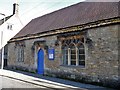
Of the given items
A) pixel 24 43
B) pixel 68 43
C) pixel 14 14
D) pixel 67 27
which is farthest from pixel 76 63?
pixel 14 14

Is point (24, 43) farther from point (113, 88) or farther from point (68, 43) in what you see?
point (113, 88)

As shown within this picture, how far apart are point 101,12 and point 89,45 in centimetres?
277

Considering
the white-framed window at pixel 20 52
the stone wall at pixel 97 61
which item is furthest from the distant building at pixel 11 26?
the stone wall at pixel 97 61

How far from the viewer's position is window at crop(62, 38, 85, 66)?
1270 cm

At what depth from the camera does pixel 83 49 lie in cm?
1256

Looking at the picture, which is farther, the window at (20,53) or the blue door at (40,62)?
the window at (20,53)

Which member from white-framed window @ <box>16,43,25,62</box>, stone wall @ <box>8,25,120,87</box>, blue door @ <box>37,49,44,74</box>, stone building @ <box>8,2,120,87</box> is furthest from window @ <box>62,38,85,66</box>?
white-framed window @ <box>16,43,25,62</box>

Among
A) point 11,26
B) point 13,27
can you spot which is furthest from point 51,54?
point 11,26

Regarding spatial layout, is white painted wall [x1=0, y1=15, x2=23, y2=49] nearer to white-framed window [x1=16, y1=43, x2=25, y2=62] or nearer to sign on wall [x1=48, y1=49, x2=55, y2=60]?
white-framed window [x1=16, y1=43, x2=25, y2=62]

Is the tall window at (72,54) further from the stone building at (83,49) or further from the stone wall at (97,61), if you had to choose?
the stone wall at (97,61)

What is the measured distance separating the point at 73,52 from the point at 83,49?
1119 millimetres

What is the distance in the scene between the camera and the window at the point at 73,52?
41.7ft

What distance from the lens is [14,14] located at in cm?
2908

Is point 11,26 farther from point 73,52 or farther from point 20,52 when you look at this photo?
point 73,52
